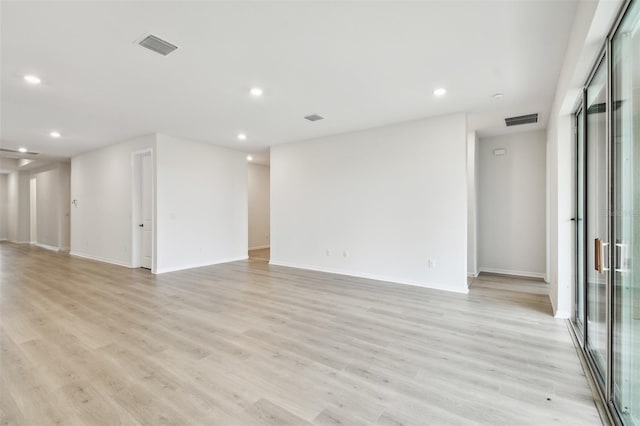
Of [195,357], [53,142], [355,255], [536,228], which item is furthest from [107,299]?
[536,228]

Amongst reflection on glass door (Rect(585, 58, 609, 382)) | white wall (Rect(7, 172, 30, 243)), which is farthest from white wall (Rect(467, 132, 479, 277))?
white wall (Rect(7, 172, 30, 243))

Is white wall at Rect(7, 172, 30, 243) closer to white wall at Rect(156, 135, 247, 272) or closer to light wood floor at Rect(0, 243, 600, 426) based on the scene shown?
light wood floor at Rect(0, 243, 600, 426)

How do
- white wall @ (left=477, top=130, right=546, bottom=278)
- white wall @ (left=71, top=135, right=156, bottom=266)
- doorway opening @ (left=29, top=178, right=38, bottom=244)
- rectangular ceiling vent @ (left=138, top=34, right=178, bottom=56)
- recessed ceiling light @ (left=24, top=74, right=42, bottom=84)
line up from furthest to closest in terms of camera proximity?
doorway opening @ (left=29, top=178, right=38, bottom=244)
white wall @ (left=71, top=135, right=156, bottom=266)
white wall @ (left=477, top=130, right=546, bottom=278)
recessed ceiling light @ (left=24, top=74, right=42, bottom=84)
rectangular ceiling vent @ (left=138, top=34, right=178, bottom=56)

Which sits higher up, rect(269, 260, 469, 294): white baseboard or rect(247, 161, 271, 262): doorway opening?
rect(247, 161, 271, 262): doorway opening

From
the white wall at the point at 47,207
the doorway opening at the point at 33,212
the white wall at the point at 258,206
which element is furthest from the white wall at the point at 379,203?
the doorway opening at the point at 33,212

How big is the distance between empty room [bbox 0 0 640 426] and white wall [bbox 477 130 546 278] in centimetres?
4

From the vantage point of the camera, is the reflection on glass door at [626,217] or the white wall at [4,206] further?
the white wall at [4,206]

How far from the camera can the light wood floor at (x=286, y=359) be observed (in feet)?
6.08

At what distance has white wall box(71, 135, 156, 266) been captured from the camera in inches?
257

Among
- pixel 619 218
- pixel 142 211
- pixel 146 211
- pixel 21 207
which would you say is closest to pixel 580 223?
pixel 619 218

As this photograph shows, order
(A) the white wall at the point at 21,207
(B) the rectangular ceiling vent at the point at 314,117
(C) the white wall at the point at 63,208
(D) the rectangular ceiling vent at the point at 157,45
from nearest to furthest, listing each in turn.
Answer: (D) the rectangular ceiling vent at the point at 157,45, (B) the rectangular ceiling vent at the point at 314,117, (C) the white wall at the point at 63,208, (A) the white wall at the point at 21,207

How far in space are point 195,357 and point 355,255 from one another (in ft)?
11.9

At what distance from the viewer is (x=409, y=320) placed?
338 centimetres

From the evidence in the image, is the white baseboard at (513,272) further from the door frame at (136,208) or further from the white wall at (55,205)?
the white wall at (55,205)
